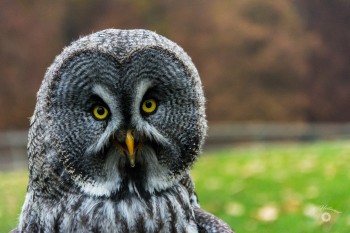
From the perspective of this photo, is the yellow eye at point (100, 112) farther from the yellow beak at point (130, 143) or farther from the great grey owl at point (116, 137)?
the yellow beak at point (130, 143)

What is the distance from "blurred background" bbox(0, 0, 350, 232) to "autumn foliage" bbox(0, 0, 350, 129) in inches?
1.5

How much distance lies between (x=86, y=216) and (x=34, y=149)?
0.44 metres

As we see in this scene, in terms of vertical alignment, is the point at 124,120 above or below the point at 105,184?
above

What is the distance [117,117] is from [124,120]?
0.03 meters

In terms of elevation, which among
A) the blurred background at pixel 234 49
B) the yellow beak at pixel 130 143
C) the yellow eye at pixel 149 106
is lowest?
the yellow beak at pixel 130 143

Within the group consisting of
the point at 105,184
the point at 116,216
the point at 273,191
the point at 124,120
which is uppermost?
the point at 273,191

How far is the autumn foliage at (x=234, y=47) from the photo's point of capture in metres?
25.1

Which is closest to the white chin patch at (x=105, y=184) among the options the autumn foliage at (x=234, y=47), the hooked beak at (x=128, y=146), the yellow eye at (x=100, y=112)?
the hooked beak at (x=128, y=146)

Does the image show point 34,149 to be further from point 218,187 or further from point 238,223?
point 218,187

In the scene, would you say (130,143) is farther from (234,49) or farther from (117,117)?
(234,49)

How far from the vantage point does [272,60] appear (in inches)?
1014

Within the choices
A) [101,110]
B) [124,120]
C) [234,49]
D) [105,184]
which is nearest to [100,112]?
[101,110]

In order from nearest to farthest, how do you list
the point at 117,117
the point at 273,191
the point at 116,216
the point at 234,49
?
the point at 117,117, the point at 116,216, the point at 273,191, the point at 234,49

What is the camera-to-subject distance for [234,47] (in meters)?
26.1
